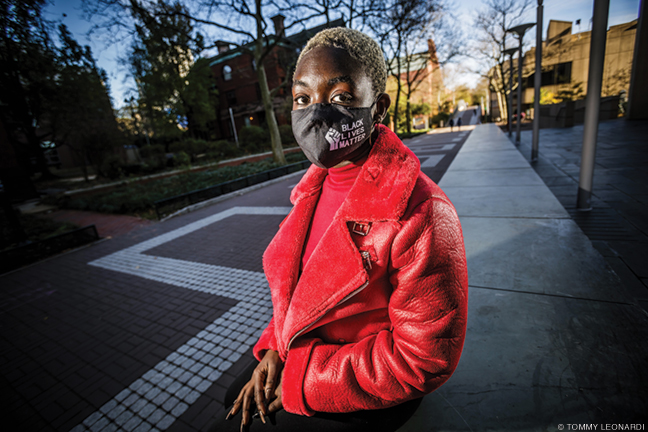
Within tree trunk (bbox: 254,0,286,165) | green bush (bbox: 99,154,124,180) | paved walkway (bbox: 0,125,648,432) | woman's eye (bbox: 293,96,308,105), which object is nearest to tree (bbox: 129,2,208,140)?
green bush (bbox: 99,154,124,180)

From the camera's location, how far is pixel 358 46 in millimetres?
1059

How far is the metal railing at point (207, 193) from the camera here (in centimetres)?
947

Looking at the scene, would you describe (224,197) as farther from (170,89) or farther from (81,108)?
(170,89)

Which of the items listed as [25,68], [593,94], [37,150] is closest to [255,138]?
[37,150]

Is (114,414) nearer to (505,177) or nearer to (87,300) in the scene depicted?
(87,300)

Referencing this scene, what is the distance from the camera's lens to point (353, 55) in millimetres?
1043

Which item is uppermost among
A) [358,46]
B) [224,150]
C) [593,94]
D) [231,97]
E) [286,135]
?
[231,97]

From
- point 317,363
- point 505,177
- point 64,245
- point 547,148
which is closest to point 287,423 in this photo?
point 317,363

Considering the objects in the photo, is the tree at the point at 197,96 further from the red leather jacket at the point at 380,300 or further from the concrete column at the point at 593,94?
the red leather jacket at the point at 380,300

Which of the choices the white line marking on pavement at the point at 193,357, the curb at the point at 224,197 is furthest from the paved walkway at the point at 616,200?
the curb at the point at 224,197

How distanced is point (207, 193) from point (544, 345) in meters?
10.6

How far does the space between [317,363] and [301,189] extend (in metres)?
0.80

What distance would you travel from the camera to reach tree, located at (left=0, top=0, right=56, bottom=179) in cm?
757

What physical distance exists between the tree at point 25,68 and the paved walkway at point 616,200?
1195 centimetres
